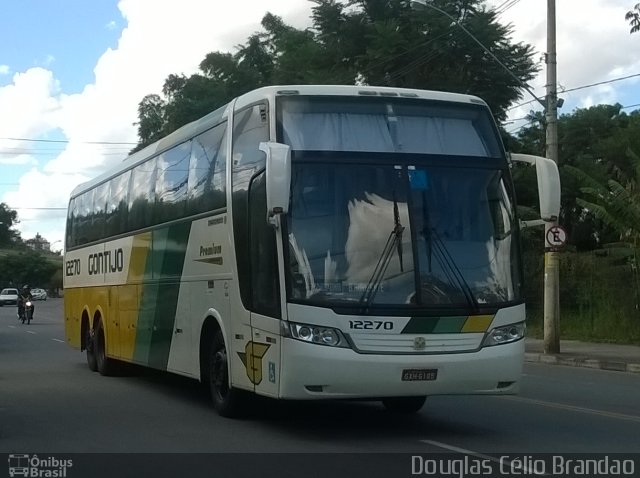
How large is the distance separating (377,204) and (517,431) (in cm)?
296

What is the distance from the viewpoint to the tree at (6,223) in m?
129

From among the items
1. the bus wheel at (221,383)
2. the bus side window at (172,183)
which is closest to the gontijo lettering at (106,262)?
the bus side window at (172,183)

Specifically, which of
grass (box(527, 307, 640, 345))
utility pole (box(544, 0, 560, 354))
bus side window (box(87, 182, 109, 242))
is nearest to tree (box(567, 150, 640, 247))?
grass (box(527, 307, 640, 345))

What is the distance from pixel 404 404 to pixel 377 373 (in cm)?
287

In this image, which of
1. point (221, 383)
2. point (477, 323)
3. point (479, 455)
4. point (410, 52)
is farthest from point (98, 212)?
point (410, 52)

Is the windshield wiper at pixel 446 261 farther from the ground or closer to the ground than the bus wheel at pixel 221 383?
farther from the ground

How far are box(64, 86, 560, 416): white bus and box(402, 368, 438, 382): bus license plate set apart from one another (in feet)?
0.05

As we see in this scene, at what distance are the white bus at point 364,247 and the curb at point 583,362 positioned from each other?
11128 mm

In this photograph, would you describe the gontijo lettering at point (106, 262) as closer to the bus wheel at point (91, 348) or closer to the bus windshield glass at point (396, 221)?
the bus wheel at point (91, 348)

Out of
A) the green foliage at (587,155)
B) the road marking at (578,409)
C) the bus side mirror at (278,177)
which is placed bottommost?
the road marking at (578,409)

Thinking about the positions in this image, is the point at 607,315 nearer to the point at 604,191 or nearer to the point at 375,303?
the point at 604,191

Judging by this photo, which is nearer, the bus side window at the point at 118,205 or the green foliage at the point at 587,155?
the bus side window at the point at 118,205

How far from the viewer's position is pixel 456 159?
10.8 metres

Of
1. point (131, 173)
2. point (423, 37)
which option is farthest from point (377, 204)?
point (423, 37)
